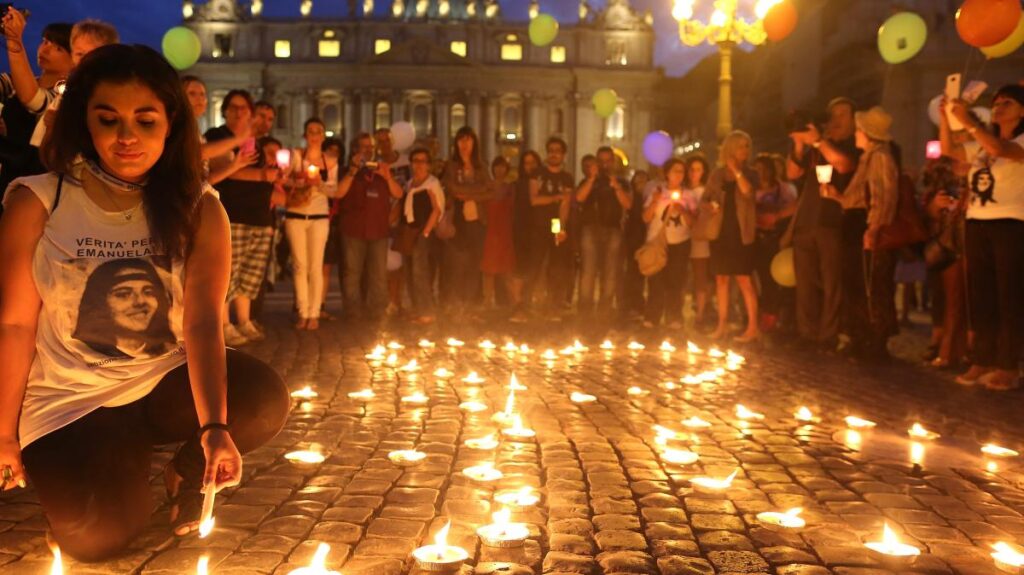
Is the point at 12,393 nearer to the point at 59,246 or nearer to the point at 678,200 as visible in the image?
the point at 59,246

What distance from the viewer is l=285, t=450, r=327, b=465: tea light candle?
420cm

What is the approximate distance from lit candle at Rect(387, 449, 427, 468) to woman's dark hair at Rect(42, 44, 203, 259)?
1637 mm

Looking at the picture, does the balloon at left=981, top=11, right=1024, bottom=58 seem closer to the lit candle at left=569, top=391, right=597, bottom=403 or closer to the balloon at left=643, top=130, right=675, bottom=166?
the lit candle at left=569, top=391, right=597, bottom=403

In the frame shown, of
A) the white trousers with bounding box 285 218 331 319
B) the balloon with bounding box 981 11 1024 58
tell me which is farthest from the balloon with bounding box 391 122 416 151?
the balloon with bounding box 981 11 1024 58

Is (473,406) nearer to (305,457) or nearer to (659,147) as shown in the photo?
(305,457)

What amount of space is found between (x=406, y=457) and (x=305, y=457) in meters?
0.48

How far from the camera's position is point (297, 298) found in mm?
9758

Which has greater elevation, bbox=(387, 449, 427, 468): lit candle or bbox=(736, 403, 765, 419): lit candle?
bbox=(387, 449, 427, 468): lit candle

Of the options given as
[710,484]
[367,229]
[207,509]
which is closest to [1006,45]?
[367,229]

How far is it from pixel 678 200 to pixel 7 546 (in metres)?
8.61

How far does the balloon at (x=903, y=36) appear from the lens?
10.1 metres

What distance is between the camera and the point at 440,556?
2902 mm

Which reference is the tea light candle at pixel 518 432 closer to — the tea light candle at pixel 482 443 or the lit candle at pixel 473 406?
the tea light candle at pixel 482 443

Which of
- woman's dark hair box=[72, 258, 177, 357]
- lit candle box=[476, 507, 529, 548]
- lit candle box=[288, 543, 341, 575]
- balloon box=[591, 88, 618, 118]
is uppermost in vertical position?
balloon box=[591, 88, 618, 118]
